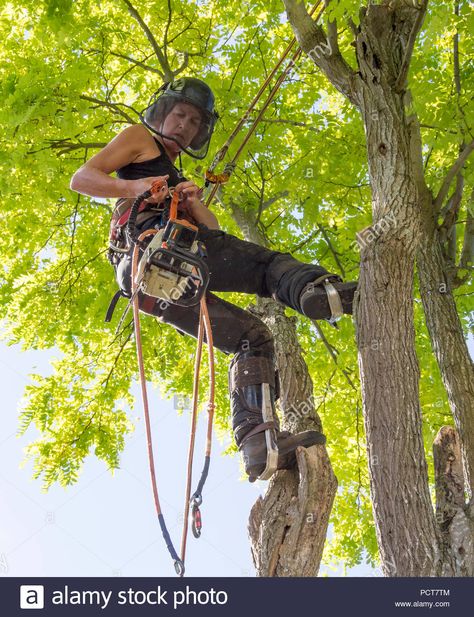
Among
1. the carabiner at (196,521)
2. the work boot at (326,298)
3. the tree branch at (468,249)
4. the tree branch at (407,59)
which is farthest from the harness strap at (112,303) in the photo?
the tree branch at (468,249)

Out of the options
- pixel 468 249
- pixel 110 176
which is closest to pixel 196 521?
pixel 110 176

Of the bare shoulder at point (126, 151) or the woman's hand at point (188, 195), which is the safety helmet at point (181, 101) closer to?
the bare shoulder at point (126, 151)

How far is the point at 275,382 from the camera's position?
157 inches

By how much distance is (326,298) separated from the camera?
135 inches

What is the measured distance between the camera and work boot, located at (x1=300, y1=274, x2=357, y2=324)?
3.42m

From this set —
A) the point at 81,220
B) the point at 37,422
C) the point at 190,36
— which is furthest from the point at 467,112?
the point at 37,422

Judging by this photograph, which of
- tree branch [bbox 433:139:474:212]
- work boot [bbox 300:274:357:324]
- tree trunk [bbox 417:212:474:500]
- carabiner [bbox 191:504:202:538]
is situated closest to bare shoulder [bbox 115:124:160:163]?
work boot [bbox 300:274:357:324]

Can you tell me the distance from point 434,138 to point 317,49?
5.32 feet

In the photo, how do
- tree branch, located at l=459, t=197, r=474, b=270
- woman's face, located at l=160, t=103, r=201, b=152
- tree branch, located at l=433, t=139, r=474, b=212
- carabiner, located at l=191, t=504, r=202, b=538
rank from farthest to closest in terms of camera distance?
tree branch, located at l=459, t=197, r=474, b=270 → tree branch, located at l=433, t=139, r=474, b=212 → woman's face, located at l=160, t=103, r=201, b=152 → carabiner, located at l=191, t=504, r=202, b=538

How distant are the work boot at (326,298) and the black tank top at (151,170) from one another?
3.56ft

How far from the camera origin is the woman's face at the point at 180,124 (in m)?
4.17

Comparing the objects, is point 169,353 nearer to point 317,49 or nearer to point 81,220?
point 81,220

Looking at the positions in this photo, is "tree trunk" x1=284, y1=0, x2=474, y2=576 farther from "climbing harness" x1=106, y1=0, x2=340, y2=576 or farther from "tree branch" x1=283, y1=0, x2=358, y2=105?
"climbing harness" x1=106, y1=0, x2=340, y2=576

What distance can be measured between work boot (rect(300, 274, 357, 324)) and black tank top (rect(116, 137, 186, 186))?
3.56ft
